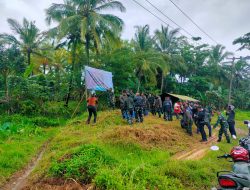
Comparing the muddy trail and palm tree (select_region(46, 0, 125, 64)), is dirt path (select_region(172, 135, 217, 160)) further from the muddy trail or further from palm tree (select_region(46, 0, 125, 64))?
palm tree (select_region(46, 0, 125, 64))

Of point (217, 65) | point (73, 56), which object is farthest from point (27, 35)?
point (217, 65)

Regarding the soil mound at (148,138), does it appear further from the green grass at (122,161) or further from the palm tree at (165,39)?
the palm tree at (165,39)

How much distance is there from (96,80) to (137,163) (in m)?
10.8

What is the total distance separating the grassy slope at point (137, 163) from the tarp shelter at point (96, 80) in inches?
219

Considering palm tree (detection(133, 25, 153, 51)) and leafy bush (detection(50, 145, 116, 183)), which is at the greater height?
palm tree (detection(133, 25, 153, 51))

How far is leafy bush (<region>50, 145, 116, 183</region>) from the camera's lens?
20.1 ft

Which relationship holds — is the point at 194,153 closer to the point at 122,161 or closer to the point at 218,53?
the point at 122,161

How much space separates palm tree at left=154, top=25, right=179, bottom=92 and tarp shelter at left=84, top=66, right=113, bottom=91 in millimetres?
16138

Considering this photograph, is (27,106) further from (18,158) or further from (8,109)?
(18,158)

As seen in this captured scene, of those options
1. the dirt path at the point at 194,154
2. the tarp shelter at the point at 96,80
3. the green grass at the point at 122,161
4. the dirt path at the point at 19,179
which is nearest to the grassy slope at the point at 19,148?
the green grass at the point at 122,161

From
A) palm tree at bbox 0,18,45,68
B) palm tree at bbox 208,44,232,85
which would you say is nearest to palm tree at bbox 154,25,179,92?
palm tree at bbox 208,44,232,85

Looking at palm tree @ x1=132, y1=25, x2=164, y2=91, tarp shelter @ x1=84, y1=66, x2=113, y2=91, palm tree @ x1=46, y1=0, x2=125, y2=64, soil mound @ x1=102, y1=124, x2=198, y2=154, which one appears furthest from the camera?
palm tree @ x1=132, y1=25, x2=164, y2=91

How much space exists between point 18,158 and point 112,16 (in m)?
16.3

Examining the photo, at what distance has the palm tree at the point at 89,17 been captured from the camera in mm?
21109
